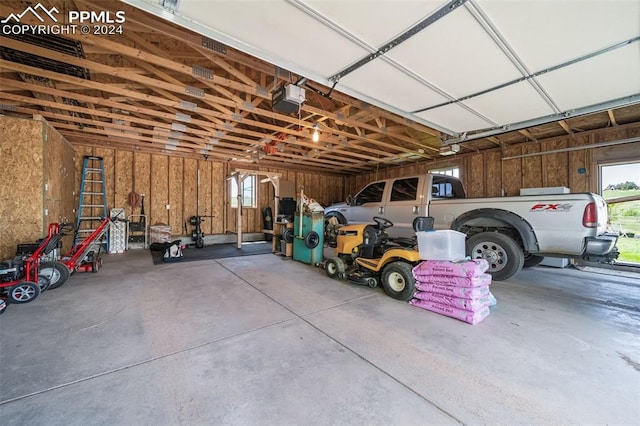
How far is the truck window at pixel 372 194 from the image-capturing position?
5668 millimetres

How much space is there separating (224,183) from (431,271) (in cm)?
782

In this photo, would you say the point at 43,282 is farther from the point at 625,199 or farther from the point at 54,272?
the point at 625,199

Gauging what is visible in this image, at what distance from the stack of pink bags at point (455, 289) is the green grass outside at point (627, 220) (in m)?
4.50

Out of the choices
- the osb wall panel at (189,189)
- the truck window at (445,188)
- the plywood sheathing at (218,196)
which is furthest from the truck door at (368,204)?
the osb wall panel at (189,189)

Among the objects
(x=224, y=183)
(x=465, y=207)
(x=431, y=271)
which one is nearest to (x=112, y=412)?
(x=431, y=271)

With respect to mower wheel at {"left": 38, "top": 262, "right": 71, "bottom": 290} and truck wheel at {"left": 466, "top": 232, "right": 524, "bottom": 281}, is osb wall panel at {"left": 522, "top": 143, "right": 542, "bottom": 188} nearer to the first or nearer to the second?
truck wheel at {"left": 466, "top": 232, "right": 524, "bottom": 281}

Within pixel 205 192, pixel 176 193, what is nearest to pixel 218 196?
pixel 205 192

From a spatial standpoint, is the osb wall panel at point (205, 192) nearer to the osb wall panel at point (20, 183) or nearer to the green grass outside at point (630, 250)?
the osb wall panel at point (20, 183)

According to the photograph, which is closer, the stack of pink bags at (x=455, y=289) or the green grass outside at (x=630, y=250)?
the stack of pink bags at (x=455, y=289)

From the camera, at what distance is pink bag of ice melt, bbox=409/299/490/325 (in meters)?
2.65

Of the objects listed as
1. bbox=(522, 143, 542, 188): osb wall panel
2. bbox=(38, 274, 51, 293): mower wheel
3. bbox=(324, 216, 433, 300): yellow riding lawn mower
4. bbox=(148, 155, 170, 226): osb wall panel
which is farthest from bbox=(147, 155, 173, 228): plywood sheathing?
bbox=(522, 143, 542, 188): osb wall panel

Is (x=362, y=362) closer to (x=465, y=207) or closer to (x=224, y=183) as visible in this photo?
(x=465, y=207)

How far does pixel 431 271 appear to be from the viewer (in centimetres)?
304

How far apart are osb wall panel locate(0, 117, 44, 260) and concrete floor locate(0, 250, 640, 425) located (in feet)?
5.02
